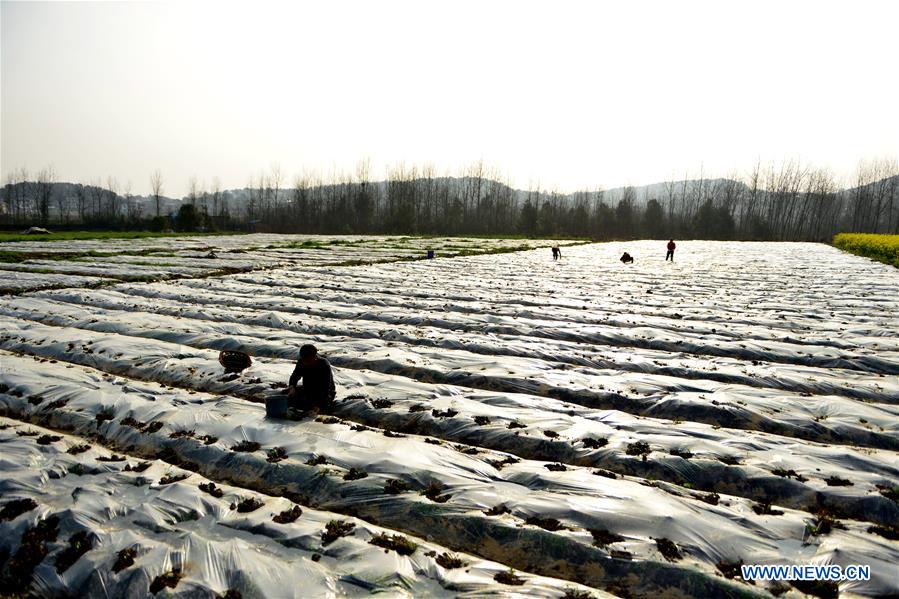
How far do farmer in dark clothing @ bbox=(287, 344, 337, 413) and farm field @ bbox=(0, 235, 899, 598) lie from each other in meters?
0.47

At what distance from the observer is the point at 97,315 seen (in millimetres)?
12734

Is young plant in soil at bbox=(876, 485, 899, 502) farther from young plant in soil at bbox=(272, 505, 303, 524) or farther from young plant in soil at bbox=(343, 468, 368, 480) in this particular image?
young plant in soil at bbox=(272, 505, 303, 524)

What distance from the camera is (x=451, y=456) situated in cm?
567

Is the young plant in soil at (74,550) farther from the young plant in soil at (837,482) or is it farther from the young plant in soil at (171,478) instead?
the young plant in soil at (837,482)

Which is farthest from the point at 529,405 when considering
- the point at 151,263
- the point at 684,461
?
the point at 151,263

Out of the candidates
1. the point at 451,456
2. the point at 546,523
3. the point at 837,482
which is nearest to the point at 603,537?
the point at 546,523

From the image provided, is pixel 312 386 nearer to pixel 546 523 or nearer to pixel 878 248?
pixel 546 523

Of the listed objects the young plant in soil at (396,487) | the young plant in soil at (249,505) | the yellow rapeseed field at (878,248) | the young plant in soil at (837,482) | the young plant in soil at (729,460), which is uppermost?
the yellow rapeseed field at (878,248)

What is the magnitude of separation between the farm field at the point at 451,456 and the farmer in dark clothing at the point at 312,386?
0.47 metres

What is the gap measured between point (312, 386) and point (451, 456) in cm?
247

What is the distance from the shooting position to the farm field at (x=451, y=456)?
155 inches

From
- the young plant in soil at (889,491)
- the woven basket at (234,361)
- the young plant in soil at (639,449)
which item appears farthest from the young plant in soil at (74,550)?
the young plant in soil at (889,491)

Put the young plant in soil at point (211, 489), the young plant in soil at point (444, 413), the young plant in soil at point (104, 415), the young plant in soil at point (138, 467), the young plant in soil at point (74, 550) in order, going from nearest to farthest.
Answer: the young plant in soil at point (74, 550) < the young plant in soil at point (211, 489) < the young plant in soil at point (138, 467) < the young plant in soil at point (104, 415) < the young plant in soil at point (444, 413)

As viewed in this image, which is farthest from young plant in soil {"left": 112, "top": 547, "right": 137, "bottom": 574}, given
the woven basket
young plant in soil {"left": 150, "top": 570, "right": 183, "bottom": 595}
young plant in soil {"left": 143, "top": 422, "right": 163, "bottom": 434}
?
the woven basket
